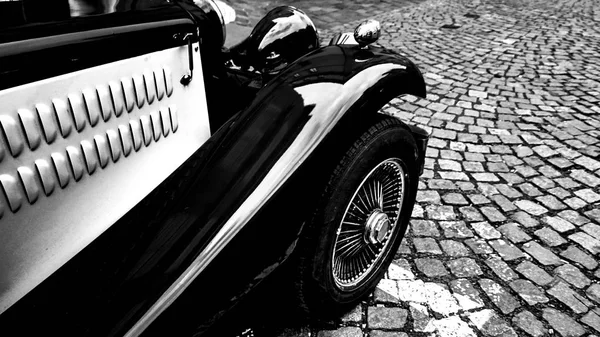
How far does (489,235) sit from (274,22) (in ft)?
5.67

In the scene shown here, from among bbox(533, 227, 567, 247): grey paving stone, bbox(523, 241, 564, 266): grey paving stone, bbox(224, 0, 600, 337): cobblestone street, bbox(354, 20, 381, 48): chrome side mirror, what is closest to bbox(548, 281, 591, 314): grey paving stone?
bbox(224, 0, 600, 337): cobblestone street

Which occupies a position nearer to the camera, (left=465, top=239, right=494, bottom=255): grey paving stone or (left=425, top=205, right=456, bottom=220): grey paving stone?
(left=465, top=239, right=494, bottom=255): grey paving stone

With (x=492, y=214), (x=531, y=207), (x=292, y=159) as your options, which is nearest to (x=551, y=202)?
(x=531, y=207)

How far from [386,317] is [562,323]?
0.81 m

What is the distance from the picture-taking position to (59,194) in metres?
1.35

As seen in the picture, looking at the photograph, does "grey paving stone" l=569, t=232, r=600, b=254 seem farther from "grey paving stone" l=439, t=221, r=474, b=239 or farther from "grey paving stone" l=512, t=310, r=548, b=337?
"grey paving stone" l=512, t=310, r=548, b=337

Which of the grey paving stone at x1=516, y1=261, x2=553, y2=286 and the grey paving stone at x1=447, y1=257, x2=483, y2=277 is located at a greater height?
the grey paving stone at x1=447, y1=257, x2=483, y2=277

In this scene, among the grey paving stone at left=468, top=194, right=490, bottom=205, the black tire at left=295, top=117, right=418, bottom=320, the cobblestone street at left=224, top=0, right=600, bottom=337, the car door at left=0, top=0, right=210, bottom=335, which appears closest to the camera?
the car door at left=0, top=0, right=210, bottom=335

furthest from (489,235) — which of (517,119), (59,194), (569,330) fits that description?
(59,194)

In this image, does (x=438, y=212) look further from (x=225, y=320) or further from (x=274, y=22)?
(x=225, y=320)

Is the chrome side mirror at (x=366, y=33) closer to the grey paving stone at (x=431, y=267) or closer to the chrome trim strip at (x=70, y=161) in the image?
the chrome trim strip at (x=70, y=161)

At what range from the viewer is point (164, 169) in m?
1.72

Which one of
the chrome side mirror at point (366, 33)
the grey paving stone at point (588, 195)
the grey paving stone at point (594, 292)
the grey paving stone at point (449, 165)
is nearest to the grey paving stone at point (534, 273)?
the grey paving stone at point (594, 292)

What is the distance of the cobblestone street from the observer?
6.90ft
